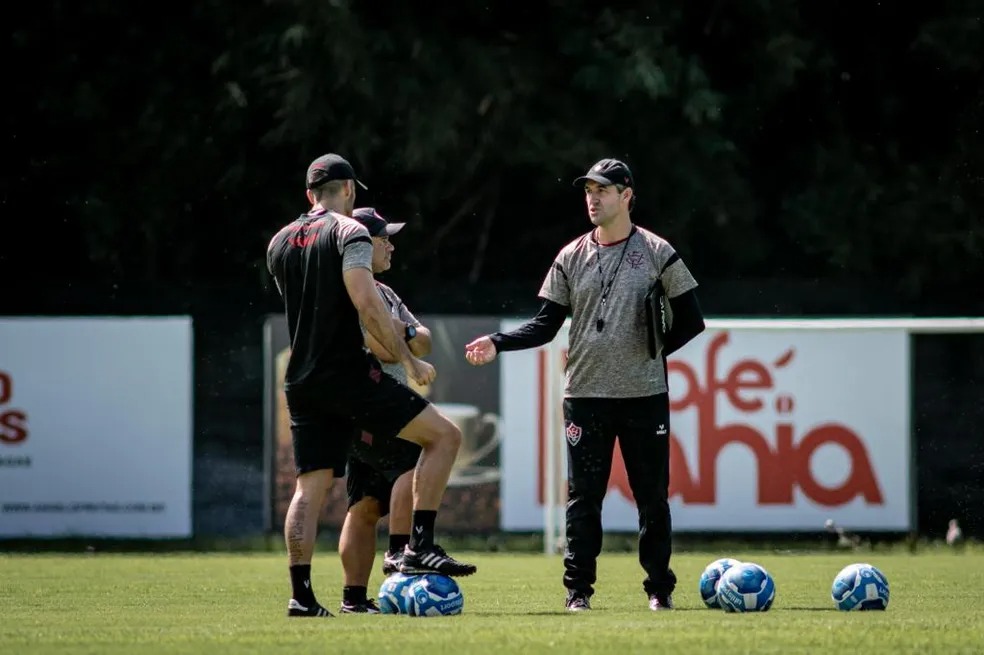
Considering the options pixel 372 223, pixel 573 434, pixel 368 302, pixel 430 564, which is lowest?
pixel 430 564

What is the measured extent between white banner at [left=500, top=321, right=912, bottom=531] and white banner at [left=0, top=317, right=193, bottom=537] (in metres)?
2.76

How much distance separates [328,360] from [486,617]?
1.39 metres

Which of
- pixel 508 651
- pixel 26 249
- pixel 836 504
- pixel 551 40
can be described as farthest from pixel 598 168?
pixel 26 249

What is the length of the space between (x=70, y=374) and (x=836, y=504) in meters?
6.32

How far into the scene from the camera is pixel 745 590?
905cm

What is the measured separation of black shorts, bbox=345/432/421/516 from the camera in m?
9.50

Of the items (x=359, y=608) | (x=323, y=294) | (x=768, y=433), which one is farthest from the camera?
(x=768, y=433)

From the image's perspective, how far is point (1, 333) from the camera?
52.2 feet

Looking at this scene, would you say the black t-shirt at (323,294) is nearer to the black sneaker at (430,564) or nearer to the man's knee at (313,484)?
the man's knee at (313,484)

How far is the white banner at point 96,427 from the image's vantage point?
51.6 ft

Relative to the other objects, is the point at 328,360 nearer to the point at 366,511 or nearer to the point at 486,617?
the point at 366,511

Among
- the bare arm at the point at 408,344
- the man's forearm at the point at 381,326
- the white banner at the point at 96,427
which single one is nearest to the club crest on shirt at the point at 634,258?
the bare arm at the point at 408,344

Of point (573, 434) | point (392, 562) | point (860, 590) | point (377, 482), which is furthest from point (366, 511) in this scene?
point (860, 590)

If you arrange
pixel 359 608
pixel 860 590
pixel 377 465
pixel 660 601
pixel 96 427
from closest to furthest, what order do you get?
pixel 860 590, pixel 359 608, pixel 660 601, pixel 377 465, pixel 96 427
